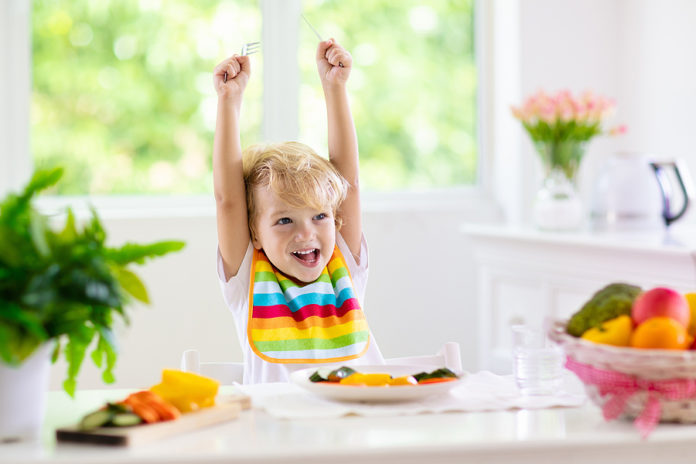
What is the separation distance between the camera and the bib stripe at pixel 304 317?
5.90 feet

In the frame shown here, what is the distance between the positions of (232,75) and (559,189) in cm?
154

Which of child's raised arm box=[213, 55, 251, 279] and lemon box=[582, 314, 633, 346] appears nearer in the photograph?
lemon box=[582, 314, 633, 346]

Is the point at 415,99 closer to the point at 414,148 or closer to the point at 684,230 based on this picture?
the point at 414,148

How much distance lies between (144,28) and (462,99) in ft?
4.34

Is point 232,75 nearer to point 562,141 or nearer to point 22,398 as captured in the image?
point 22,398

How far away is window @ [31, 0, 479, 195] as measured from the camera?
11.1ft

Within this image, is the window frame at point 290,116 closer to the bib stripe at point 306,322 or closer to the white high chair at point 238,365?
the bib stripe at point 306,322

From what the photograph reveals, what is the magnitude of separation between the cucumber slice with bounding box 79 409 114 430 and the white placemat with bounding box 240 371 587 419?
8.7 inches

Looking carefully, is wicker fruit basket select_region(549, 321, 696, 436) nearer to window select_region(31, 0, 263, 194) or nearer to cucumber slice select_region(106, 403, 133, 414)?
cucumber slice select_region(106, 403, 133, 414)

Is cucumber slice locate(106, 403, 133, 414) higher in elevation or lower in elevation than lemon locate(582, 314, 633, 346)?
lower

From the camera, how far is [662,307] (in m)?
1.12

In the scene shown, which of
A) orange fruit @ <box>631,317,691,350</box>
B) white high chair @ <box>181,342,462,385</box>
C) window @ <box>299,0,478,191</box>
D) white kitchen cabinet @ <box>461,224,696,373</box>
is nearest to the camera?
orange fruit @ <box>631,317,691,350</box>

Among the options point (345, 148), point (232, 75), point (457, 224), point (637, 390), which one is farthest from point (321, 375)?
point (457, 224)

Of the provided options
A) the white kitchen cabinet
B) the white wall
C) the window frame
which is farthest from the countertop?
the window frame
